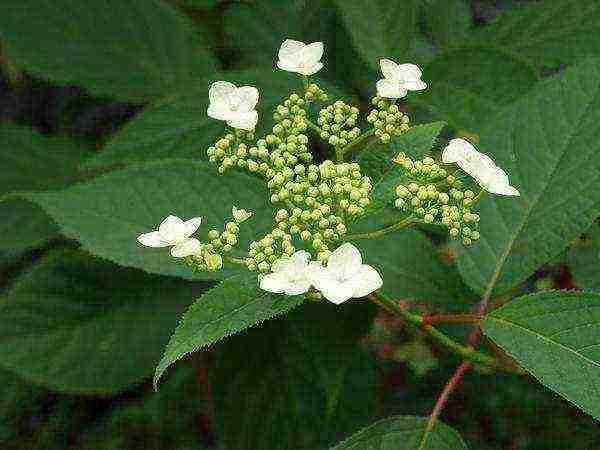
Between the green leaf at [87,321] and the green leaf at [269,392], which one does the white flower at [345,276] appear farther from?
the green leaf at [87,321]

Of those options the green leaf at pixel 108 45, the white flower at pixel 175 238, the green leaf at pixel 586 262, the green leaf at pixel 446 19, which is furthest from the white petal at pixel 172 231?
the green leaf at pixel 446 19

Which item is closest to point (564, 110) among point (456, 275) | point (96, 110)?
point (456, 275)

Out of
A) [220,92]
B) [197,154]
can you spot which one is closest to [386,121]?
[220,92]

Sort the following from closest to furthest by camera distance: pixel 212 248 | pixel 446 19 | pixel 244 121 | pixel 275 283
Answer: pixel 275 283 → pixel 212 248 → pixel 244 121 → pixel 446 19

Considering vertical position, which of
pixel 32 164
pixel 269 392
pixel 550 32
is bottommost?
pixel 269 392

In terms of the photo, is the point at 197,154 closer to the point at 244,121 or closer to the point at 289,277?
the point at 244,121

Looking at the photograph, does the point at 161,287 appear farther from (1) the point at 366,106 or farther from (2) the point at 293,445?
(1) the point at 366,106
